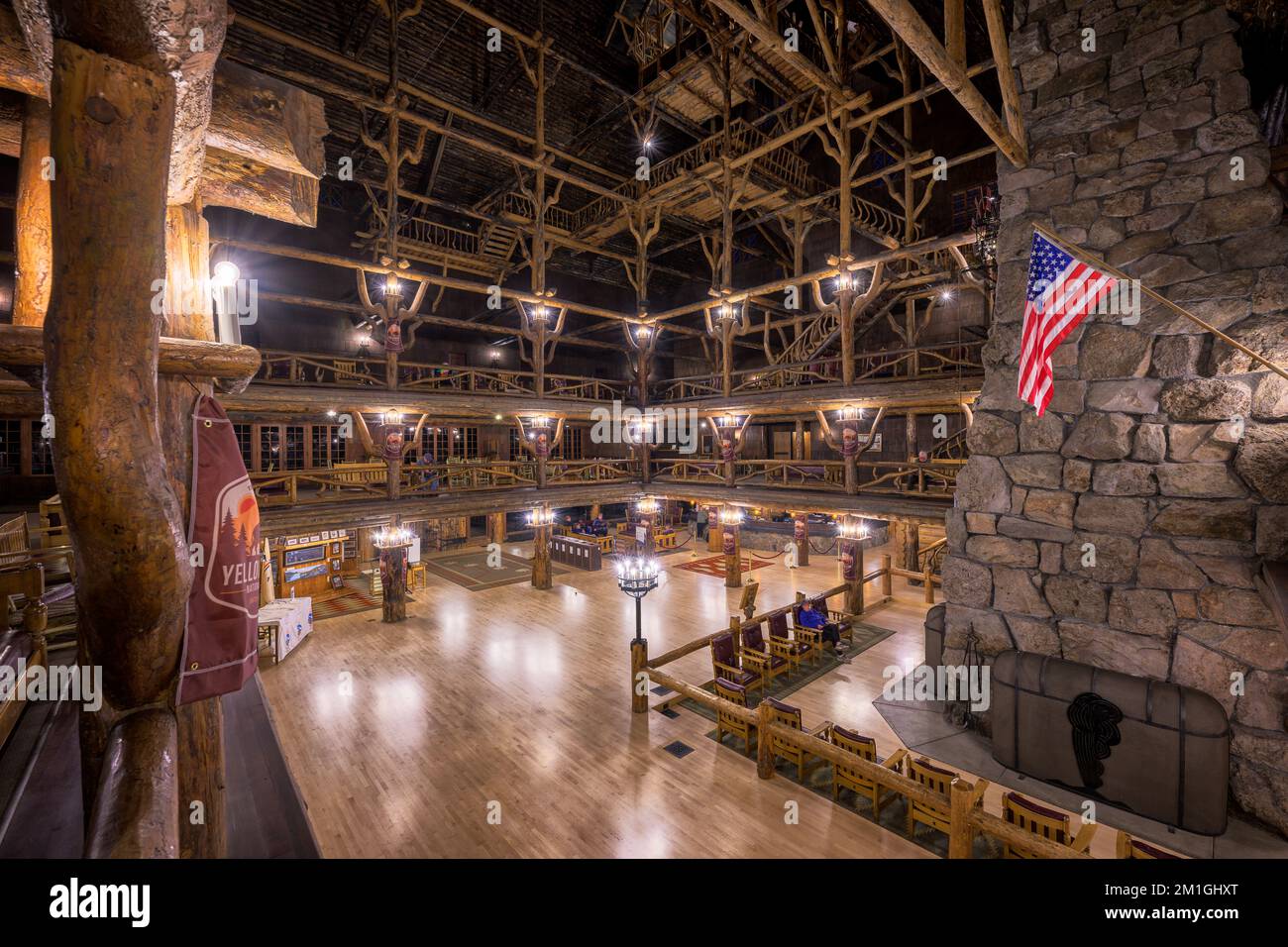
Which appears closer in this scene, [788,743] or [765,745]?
[765,745]

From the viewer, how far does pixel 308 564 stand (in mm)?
15148

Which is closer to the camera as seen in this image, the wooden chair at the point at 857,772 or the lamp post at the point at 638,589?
the wooden chair at the point at 857,772

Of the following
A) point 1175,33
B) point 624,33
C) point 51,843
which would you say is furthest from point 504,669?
point 624,33

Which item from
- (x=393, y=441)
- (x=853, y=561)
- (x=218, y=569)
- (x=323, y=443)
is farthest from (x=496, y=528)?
(x=218, y=569)

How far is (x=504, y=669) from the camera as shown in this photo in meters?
10.2

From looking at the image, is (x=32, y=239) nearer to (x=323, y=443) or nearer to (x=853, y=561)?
(x=853, y=561)

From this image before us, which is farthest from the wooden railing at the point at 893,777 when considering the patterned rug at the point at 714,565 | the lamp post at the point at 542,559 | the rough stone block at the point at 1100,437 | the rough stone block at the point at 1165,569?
the patterned rug at the point at 714,565

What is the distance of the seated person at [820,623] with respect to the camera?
1089 cm

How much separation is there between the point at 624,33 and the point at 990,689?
16.6 meters

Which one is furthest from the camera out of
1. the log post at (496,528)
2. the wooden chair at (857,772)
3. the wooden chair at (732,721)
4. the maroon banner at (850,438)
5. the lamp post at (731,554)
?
the log post at (496,528)

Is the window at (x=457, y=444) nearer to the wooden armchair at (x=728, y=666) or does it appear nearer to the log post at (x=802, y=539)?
the log post at (x=802, y=539)

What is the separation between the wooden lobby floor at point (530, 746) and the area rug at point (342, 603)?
0.77 meters

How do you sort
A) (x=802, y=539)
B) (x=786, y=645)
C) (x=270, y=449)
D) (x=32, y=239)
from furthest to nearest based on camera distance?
1. (x=802, y=539)
2. (x=270, y=449)
3. (x=786, y=645)
4. (x=32, y=239)

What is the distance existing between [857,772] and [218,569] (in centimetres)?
677
